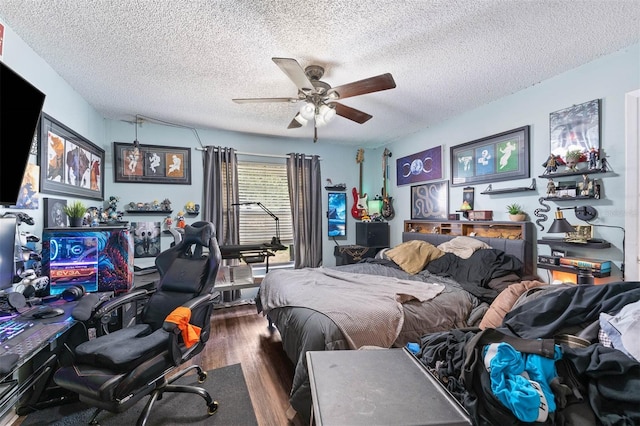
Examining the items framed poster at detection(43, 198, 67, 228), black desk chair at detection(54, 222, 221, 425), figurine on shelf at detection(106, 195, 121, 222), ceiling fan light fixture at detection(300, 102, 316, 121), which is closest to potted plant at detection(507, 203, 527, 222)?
ceiling fan light fixture at detection(300, 102, 316, 121)

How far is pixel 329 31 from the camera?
1.83 metres

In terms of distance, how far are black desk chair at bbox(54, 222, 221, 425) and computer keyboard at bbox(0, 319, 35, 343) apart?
30 centimetres

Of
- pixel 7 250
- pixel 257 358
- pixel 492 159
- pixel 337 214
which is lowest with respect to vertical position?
pixel 257 358

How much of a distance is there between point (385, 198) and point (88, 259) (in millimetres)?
3966

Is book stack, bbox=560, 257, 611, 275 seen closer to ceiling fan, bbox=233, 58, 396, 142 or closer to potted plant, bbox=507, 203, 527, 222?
potted plant, bbox=507, 203, 527, 222

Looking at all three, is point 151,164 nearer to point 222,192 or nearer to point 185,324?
point 222,192

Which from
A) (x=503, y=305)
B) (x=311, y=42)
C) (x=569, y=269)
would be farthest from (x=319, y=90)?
(x=569, y=269)

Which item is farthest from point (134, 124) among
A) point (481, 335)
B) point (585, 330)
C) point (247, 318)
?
point (585, 330)

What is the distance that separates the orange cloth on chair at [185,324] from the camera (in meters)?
1.66

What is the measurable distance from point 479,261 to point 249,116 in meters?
3.11

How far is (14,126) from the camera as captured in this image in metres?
1.51

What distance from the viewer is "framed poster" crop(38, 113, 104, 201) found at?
85.9 inches

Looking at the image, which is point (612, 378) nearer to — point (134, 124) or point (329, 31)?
point (329, 31)

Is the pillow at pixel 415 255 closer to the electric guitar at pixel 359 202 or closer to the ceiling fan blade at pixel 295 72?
the electric guitar at pixel 359 202
